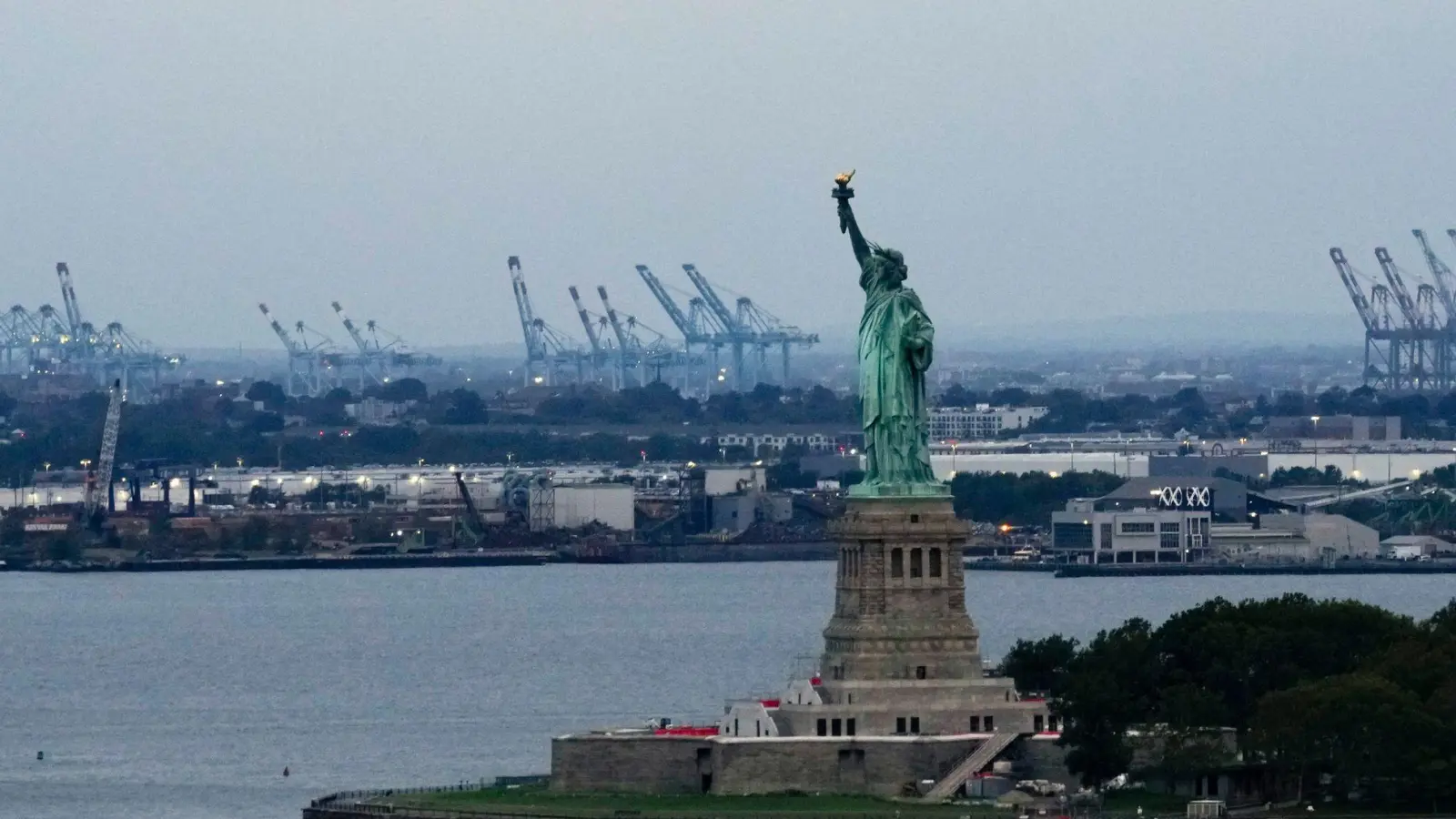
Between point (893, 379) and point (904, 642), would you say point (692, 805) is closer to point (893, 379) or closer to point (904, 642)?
point (904, 642)

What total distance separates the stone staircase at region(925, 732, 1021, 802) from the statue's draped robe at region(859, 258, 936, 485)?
286 centimetres

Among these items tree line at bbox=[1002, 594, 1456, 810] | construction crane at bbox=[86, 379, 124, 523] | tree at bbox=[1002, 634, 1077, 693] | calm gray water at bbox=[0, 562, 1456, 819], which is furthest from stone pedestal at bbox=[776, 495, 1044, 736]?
construction crane at bbox=[86, 379, 124, 523]

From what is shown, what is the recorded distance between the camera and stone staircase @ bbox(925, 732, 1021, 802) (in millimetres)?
45531

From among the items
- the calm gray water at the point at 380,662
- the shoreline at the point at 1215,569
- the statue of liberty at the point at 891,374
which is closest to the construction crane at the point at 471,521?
the calm gray water at the point at 380,662

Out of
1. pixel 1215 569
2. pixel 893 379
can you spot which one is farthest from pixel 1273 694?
pixel 1215 569

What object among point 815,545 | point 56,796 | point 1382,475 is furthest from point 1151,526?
point 56,796

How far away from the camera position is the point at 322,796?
5094 centimetres

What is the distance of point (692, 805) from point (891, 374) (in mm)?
5364

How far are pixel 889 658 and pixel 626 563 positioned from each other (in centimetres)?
8625

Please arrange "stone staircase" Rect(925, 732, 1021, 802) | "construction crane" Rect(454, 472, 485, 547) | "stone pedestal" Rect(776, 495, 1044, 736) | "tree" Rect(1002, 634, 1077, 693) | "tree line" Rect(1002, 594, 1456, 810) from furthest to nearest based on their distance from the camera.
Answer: "construction crane" Rect(454, 472, 485, 547) < "tree" Rect(1002, 634, 1077, 693) < "stone pedestal" Rect(776, 495, 1044, 736) < "stone staircase" Rect(925, 732, 1021, 802) < "tree line" Rect(1002, 594, 1456, 810)

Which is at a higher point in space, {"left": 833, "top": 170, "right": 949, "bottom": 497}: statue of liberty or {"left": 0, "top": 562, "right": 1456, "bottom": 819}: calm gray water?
{"left": 833, "top": 170, "right": 949, "bottom": 497}: statue of liberty

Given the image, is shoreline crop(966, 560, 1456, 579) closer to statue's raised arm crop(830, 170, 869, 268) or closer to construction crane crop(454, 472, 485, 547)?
construction crane crop(454, 472, 485, 547)

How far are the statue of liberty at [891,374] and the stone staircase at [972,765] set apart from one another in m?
2.70

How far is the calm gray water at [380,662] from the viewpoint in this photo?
5675cm
